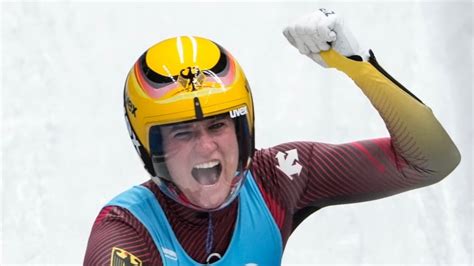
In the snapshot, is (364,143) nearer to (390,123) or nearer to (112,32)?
(390,123)

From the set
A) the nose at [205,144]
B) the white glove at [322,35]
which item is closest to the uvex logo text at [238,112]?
the nose at [205,144]

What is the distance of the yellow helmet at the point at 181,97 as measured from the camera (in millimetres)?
3863

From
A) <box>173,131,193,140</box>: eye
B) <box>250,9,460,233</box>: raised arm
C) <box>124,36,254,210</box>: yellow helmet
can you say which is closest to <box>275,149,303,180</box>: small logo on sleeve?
<box>250,9,460,233</box>: raised arm

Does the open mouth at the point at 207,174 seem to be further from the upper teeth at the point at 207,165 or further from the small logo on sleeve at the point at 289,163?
the small logo on sleeve at the point at 289,163

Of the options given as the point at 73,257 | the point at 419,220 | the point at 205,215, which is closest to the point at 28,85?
the point at 73,257

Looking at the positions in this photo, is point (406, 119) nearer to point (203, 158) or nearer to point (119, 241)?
point (203, 158)

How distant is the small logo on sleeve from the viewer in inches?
165

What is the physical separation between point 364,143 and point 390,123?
21cm

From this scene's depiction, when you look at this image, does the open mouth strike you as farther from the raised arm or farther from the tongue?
the raised arm

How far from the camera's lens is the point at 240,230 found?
161 inches

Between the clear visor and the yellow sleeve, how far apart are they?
1.52 feet

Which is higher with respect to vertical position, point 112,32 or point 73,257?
point 112,32

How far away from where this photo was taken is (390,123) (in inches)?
159

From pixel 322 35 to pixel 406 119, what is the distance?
1.39ft
